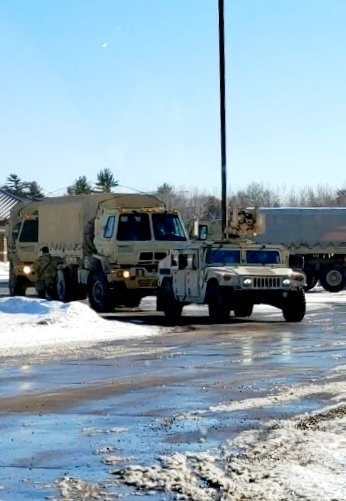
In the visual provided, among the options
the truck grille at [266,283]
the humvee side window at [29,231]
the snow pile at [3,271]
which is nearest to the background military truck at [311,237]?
the humvee side window at [29,231]

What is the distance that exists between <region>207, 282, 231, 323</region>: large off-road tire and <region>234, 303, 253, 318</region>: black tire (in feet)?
1.88

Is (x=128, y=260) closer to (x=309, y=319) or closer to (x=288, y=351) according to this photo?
(x=309, y=319)

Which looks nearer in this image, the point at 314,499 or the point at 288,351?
the point at 314,499

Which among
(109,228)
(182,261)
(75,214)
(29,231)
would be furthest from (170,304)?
(29,231)

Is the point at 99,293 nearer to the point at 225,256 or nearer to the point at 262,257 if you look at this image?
the point at 225,256

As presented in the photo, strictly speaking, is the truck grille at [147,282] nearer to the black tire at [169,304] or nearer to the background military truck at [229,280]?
the background military truck at [229,280]

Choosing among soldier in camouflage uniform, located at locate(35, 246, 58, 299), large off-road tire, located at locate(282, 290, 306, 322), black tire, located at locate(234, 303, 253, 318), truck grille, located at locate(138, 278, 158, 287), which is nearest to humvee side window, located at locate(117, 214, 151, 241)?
truck grille, located at locate(138, 278, 158, 287)

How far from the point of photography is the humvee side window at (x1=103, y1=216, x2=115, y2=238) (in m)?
29.7

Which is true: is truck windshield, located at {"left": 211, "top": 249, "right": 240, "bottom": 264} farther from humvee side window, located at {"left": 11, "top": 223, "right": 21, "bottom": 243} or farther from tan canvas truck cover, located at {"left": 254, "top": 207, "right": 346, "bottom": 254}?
tan canvas truck cover, located at {"left": 254, "top": 207, "right": 346, "bottom": 254}

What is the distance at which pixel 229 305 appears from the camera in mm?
25188

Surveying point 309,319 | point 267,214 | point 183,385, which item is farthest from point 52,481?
point 267,214

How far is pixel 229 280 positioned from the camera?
81.8 ft

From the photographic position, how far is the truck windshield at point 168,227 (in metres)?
30.0

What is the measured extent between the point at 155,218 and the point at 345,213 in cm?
1728
